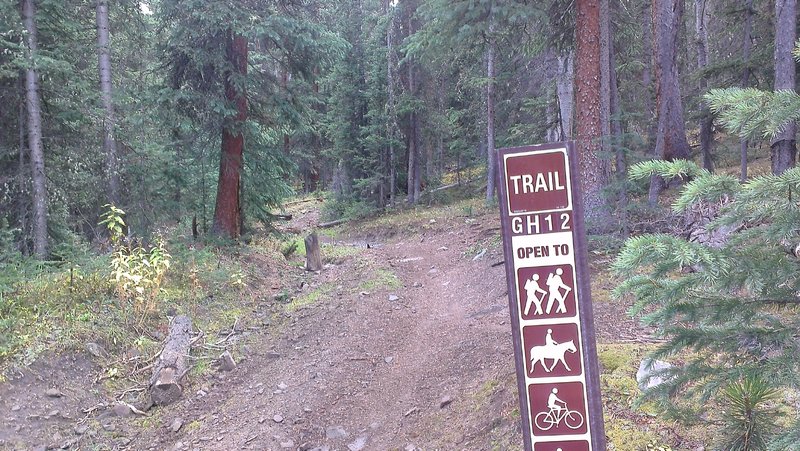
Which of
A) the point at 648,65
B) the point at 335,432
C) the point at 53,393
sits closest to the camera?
the point at 335,432

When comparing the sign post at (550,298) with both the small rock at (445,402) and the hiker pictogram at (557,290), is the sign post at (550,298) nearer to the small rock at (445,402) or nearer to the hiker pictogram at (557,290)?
the hiker pictogram at (557,290)

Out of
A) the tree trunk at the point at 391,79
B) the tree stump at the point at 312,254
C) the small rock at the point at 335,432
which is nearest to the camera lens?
the small rock at the point at 335,432

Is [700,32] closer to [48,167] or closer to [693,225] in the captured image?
[693,225]

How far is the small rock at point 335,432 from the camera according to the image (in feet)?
19.9

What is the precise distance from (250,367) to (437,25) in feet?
23.4

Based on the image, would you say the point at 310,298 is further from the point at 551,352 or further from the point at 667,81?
the point at 551,352

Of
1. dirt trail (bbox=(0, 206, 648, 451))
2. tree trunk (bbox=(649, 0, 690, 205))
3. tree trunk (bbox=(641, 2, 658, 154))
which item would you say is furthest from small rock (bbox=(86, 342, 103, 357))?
tree trunk (bbox=(641, 2, 658, 154))

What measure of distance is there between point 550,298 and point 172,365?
6126mm

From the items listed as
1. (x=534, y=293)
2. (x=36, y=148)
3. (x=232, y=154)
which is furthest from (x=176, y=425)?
(x=232, y=154)

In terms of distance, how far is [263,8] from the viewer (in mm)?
12797

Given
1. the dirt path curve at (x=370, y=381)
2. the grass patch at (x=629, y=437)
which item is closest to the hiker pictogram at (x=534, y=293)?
the grass patch at (x=629, y=437)

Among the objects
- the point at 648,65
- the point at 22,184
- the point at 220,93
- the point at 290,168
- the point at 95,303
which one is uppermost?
the point at 648,65

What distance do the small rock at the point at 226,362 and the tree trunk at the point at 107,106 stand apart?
205 inches

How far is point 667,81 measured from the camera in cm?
1012
